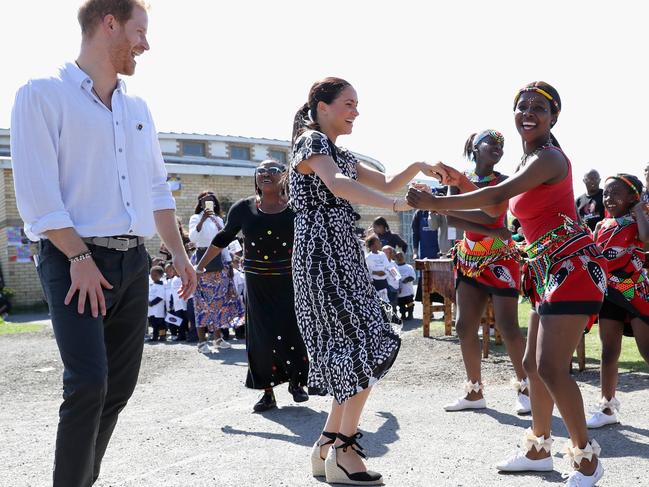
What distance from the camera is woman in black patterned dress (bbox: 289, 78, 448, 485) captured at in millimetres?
4105

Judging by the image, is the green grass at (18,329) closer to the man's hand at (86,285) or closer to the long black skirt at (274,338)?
the long black skirt at (274,338)

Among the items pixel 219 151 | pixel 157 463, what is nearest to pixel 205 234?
pixel 157 463

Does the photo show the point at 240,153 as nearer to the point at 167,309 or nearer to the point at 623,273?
the point at 167,309

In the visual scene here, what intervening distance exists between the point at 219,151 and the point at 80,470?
30969 mm

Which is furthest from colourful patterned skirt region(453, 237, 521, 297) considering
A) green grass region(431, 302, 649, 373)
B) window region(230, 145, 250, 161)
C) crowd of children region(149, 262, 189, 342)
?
window region(230, 145, 250, 161)

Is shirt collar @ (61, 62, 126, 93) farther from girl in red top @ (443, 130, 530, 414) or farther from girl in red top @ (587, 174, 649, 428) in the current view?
girl in red top @ (587, 174, 649, 428)

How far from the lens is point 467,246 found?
619cm

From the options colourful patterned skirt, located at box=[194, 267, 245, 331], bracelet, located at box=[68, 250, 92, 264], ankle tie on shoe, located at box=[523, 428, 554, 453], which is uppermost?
bracelet, located at box=[68, 250, 92, 264]

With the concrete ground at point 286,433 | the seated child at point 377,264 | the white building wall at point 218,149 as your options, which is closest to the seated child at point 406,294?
the seated child at point 377,264

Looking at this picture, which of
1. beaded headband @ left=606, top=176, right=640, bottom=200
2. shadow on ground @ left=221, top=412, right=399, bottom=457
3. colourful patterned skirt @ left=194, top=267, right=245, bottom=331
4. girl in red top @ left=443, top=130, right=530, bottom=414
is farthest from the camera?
colourful patterned skirt @ left=194, top=267, right=245, bottom=331

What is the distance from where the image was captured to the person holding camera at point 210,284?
10.5 m

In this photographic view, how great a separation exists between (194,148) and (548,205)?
99.3 feet

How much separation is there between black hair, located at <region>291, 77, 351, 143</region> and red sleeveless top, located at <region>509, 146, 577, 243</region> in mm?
1191

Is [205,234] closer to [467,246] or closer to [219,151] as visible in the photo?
[467,246]
